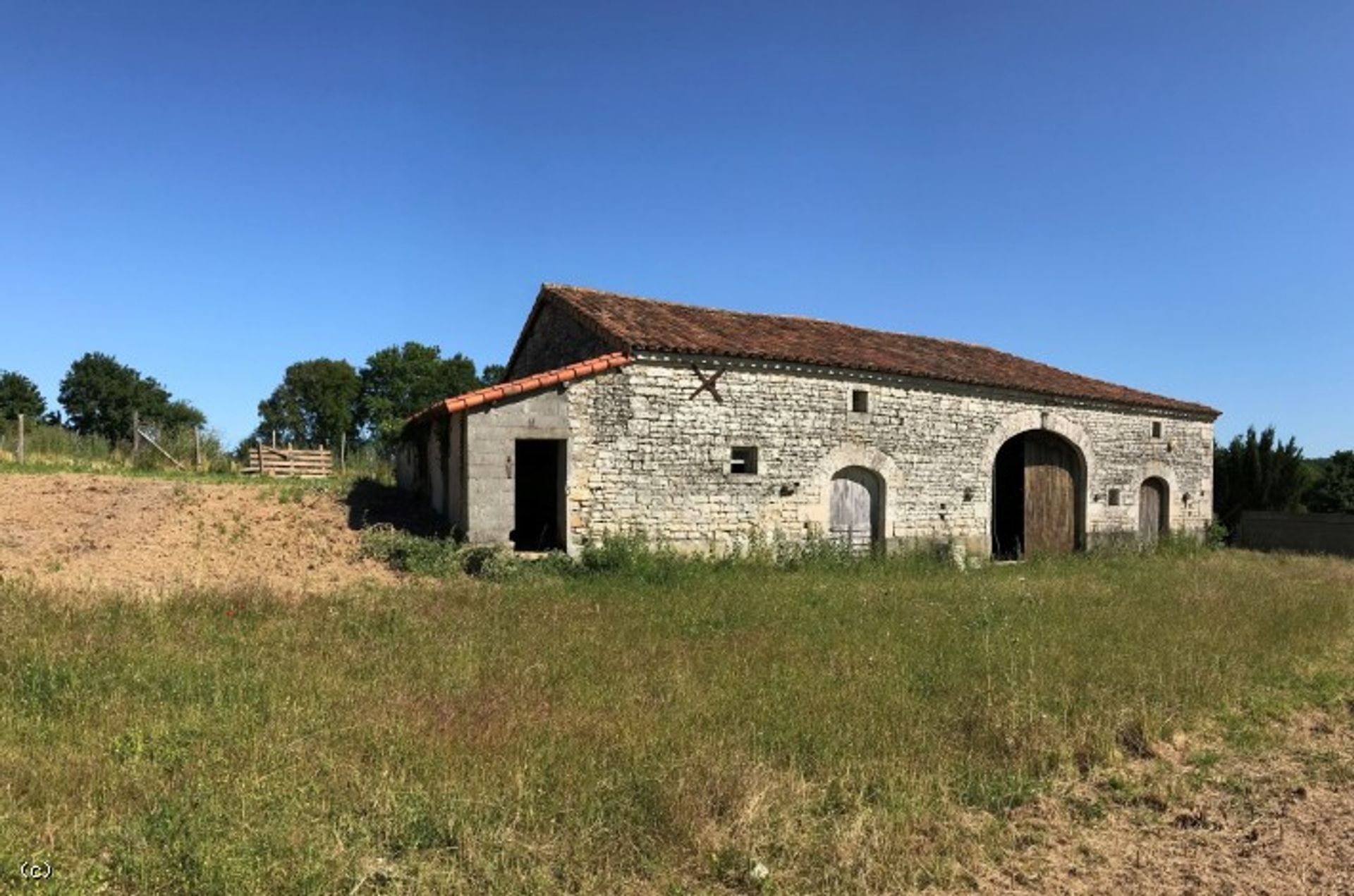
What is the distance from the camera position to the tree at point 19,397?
183 feet

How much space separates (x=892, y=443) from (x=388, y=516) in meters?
9.65

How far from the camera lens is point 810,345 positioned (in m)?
16.3

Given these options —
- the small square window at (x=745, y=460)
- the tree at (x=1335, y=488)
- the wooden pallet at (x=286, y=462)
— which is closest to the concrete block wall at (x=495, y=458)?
the small square window at (x=745, y=460)

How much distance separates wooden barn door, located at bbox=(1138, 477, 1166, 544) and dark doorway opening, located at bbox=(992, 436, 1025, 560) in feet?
12.1

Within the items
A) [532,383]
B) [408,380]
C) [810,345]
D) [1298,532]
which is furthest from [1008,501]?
[408,380]

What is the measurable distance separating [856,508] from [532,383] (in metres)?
6.84

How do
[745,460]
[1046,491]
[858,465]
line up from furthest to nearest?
[1046,491], [858,465], [745,460]

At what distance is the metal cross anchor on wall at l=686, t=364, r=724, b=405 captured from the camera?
14.1m

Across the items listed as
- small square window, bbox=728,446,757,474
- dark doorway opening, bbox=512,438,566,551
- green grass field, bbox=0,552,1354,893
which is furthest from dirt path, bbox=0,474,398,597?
small square window, bbox=728,446,757,474

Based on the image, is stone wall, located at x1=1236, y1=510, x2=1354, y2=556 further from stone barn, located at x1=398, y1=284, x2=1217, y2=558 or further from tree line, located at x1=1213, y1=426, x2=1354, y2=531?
stone barn, located at x1=398, y1=284, x2=1217, y2=558

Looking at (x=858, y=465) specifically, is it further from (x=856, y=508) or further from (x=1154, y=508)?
(x=1154, y=508)

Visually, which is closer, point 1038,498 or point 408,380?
point 1038,498

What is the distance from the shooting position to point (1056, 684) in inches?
261

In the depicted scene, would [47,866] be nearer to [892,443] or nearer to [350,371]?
[892,443]
